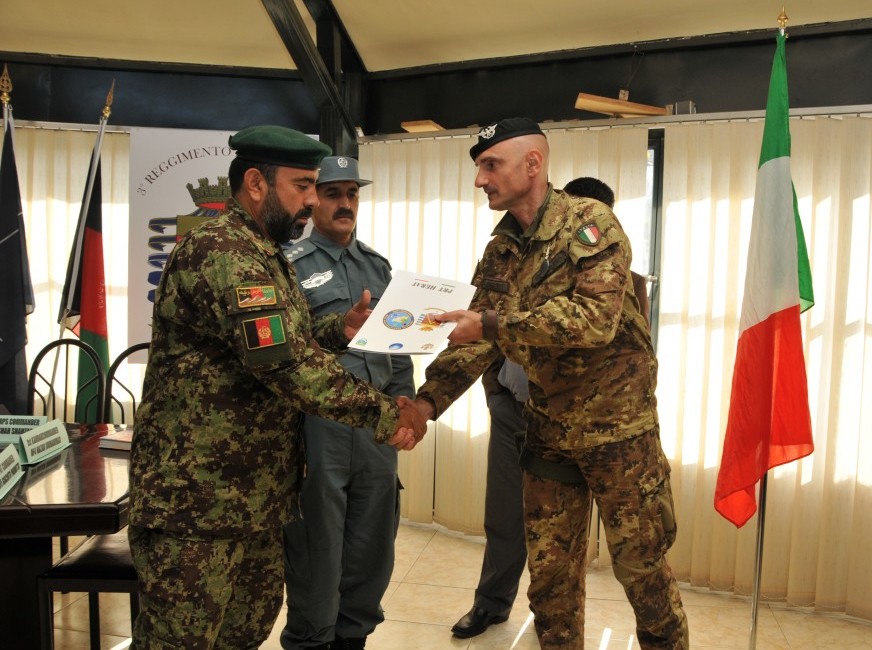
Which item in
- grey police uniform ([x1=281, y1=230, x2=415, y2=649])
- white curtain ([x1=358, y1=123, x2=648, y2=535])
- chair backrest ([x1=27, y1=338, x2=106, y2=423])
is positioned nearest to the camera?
grey police uniform ([x1=281, y1=230, x2=415, y2=649])

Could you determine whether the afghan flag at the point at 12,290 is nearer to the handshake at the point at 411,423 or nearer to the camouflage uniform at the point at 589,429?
the handshake at the point at 411,423

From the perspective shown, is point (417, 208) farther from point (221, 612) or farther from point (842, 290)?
point (221, 612)

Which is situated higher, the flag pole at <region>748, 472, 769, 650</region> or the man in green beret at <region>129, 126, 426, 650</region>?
the man in green beret at <region>129, 126, 426, 650</region>

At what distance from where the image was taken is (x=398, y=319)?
77.3 inches

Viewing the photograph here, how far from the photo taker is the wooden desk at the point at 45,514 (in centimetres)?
195

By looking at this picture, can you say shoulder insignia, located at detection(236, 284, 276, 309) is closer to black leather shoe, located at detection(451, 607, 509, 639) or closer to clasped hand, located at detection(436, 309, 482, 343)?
clasped hand, located at detection(436, 309, 482, 343)

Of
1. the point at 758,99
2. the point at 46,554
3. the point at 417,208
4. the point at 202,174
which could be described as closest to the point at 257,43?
the point at 202,174

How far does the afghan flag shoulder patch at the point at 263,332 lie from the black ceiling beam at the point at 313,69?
220 centimetres

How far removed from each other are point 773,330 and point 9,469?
90.4 inches

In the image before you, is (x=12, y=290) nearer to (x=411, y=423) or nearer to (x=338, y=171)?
(x=338, y=171)

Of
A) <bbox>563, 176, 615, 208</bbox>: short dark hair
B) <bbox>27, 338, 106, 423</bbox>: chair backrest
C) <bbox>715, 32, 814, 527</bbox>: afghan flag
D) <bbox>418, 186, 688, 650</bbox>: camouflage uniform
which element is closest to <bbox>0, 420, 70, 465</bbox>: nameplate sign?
<bbox>27, 338, 106, 423</bbox>: chair backrest

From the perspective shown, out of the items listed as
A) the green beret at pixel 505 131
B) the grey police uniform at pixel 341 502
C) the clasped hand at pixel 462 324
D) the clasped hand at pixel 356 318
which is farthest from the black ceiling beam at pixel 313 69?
the clasped hand at pixel 462 324

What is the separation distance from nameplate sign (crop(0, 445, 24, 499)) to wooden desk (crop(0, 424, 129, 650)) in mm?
18

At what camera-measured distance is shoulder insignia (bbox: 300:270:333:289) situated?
8.54ft
